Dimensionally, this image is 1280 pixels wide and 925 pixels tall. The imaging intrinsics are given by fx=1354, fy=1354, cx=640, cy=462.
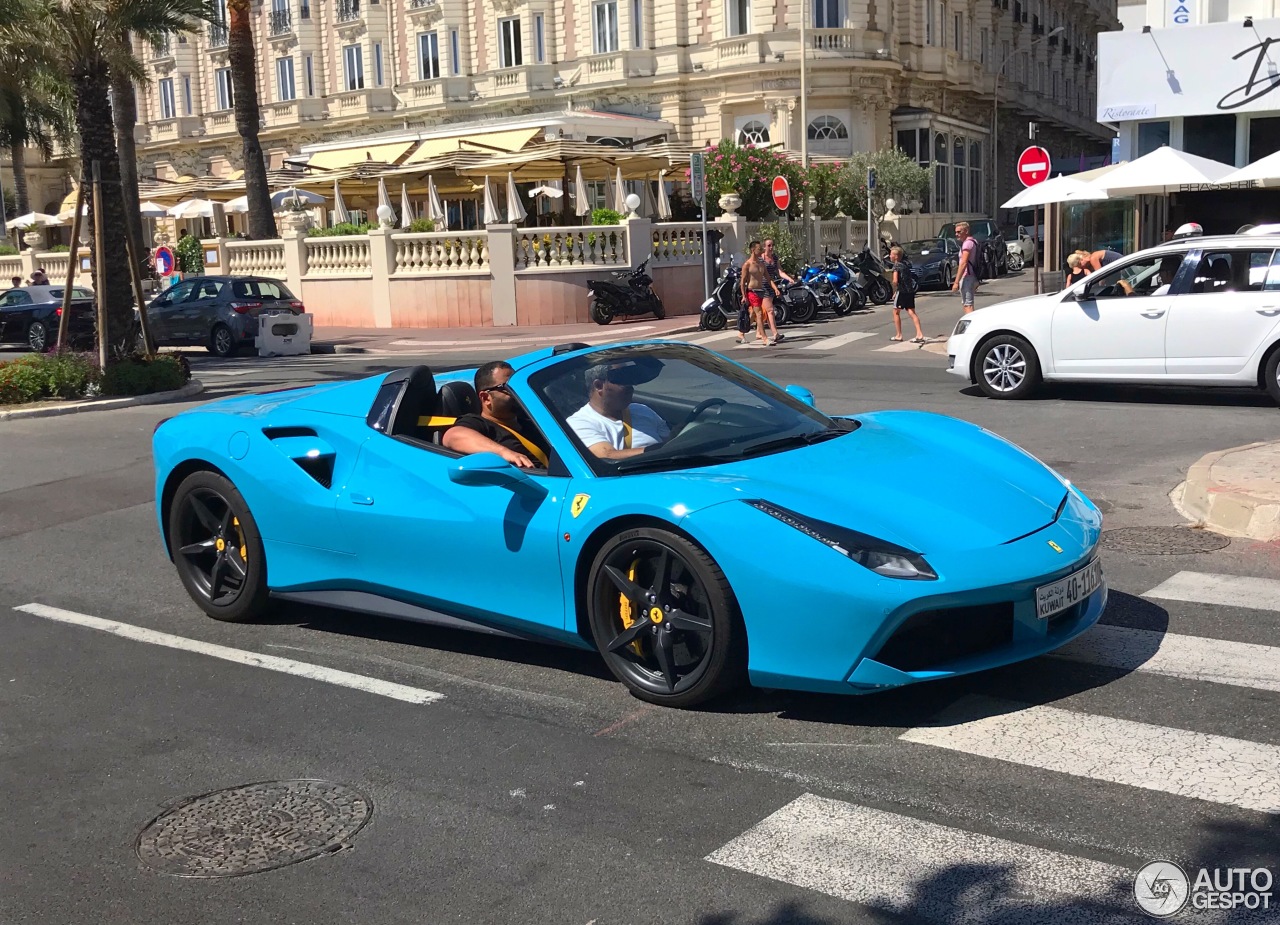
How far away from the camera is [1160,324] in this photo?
13.4m

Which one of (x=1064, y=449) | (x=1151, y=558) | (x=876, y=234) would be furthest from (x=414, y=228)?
(x=1151, y=558)

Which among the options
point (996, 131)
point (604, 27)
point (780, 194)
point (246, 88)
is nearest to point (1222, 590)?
point (780, 194)

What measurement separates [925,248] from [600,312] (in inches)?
541

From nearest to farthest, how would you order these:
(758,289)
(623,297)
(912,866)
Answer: (912,866), (758,289), (623,297)

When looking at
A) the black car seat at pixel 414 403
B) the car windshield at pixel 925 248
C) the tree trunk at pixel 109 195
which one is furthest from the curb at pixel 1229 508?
the car windshield at pixel 925 248

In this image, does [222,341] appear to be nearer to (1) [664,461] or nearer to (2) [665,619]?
(1) [664,461]

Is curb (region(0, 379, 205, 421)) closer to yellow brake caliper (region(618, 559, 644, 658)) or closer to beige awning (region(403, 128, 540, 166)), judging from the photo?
yellow brake caliper (region(618, 559, 644, 658))

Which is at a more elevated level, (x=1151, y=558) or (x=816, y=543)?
(x=816, y=543)

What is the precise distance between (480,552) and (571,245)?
2483 cm

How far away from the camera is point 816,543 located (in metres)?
4.80

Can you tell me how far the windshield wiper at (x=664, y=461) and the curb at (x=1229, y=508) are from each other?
13.3 ft

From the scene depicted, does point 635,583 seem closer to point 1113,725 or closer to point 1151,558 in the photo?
point 1113,725

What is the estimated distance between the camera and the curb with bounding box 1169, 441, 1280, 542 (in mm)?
7891

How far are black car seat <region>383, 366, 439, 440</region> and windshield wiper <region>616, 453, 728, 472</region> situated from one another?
1259 mm
